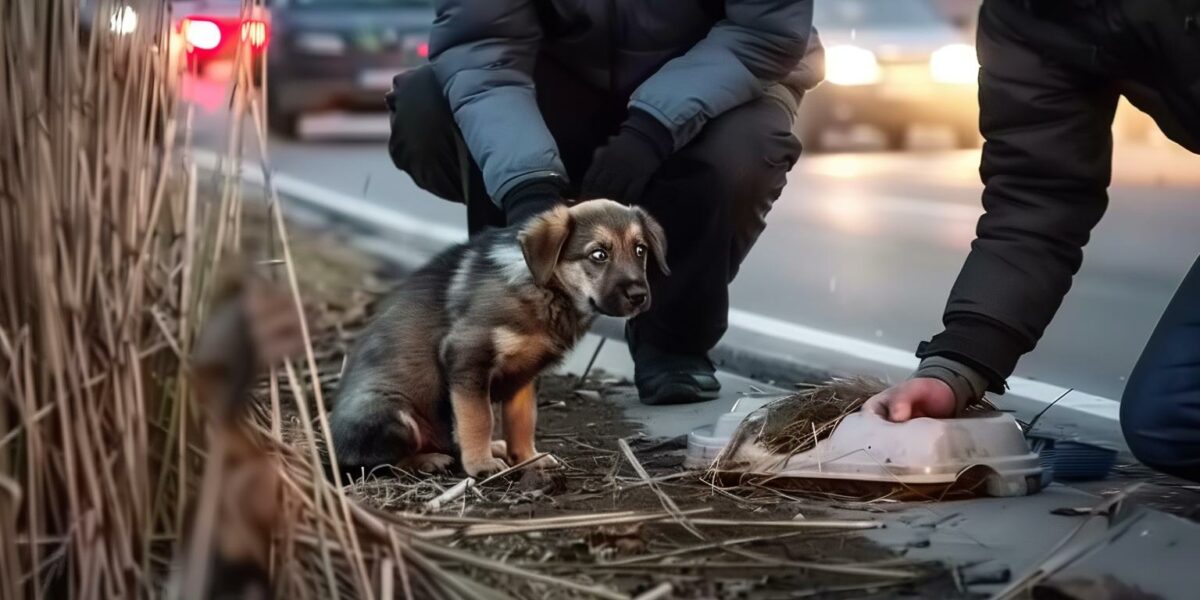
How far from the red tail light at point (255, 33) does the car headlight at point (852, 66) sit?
34.7ft

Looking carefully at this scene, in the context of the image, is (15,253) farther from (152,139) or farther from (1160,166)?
(1160,166)

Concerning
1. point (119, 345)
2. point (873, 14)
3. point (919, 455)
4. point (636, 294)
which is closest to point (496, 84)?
point (636, 294)

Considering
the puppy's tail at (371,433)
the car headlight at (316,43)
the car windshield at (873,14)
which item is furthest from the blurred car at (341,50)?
the puppy's tail at (371,433)

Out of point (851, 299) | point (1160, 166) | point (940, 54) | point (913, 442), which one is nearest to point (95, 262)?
point (913, 442)

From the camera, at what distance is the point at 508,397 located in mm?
3266

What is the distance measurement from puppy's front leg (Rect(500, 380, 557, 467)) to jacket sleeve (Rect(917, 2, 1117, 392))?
83 centimetres

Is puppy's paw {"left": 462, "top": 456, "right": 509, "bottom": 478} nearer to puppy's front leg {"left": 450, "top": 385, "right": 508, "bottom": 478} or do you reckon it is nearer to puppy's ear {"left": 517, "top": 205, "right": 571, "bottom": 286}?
puppy's front leg {"left": 450, "top": 385, "right": 508, "bottom": 478}

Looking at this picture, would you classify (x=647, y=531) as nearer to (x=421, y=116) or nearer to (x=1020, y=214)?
(x=1020, y=214)

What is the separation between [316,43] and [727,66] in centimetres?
1070

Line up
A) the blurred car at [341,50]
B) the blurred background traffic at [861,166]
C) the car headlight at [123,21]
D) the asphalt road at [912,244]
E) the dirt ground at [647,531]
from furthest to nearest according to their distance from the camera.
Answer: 1. the blurred car at [341,50]
2. the asphalt road at [912,244]
3. the blurred background traffic at [861,166]
4. the dirt ground at [647,531]
5. the car headlight at [123,21]

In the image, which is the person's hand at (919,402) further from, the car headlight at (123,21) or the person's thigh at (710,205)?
the car headlight at (123,21)

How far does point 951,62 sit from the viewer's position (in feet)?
40.5

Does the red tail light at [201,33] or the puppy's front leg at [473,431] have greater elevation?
the red tail light at [201,33]

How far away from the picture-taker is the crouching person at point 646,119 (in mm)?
3645
